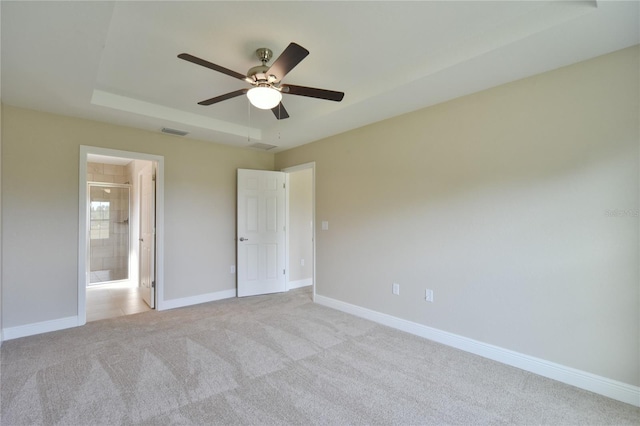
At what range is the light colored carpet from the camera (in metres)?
1.91

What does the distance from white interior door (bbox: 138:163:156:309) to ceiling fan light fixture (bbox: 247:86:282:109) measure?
110 inches

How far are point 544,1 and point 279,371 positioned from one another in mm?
3168

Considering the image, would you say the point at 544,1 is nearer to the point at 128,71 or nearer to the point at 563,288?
the point at 563,288

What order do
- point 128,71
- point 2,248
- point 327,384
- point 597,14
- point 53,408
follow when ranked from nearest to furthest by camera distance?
1. point 597,14
2. point 53,408
3. point 327,384
4. point 128,71
5. point 2,248

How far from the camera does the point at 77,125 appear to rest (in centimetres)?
347

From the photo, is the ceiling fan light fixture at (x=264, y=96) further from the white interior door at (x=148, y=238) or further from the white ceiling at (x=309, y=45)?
the white interior door at (x=148, y=238)

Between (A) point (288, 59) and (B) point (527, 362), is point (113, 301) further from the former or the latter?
(B) point (527, 362)

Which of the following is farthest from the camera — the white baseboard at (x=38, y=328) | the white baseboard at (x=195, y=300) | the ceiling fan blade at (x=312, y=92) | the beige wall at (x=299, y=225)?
the beige wall at (x=299, y=225)

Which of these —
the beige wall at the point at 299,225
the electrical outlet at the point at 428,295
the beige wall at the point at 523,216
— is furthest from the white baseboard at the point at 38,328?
the electrical outlet at the point at 428,295

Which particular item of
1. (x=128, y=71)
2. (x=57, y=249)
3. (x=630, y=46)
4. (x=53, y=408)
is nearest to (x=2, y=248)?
(x=57, y=249)

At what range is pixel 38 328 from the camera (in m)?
3.21

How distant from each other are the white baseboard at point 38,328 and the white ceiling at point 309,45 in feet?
7.62

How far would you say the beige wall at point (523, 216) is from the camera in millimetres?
2105

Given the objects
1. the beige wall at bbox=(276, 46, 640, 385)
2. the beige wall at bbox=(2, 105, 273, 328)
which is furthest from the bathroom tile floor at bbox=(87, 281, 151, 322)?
the beige wall at bbox=(276, 46, 640, 385)
